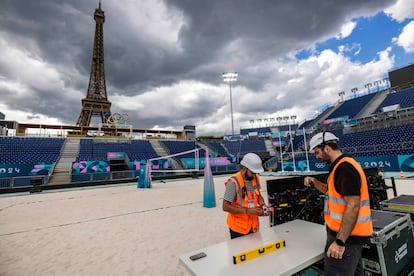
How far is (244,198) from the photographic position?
7.91ft

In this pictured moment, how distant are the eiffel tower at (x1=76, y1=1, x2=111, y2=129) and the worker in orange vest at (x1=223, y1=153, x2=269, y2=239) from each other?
1544 inches

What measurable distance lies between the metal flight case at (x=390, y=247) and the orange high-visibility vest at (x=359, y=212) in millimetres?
348

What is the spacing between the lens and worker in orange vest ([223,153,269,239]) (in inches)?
90.7

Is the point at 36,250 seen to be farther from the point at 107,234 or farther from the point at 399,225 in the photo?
the point at 399,225

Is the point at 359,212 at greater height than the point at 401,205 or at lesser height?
greater

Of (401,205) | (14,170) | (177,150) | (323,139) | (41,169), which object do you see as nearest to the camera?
(323,139)

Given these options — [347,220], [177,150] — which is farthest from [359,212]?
[177,150]

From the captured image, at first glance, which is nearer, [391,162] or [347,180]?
[347,180]

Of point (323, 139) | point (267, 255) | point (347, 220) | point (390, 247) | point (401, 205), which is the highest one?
point (323, 139)

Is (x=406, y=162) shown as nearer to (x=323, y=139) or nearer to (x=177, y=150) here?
(x=323, y=139)

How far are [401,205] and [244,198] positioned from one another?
7.50 feet

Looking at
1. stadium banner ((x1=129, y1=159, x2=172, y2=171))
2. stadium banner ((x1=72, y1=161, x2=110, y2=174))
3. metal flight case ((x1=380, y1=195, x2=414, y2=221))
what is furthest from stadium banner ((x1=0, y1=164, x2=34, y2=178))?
metal flight case ((x1=380, y1=195, x2=414, y2=221))

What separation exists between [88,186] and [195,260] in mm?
18036

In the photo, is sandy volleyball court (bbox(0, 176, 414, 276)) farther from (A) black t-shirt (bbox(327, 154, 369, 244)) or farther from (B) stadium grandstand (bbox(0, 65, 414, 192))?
(B) stadium grandstand (bbox(0, 65, 414, 192))
